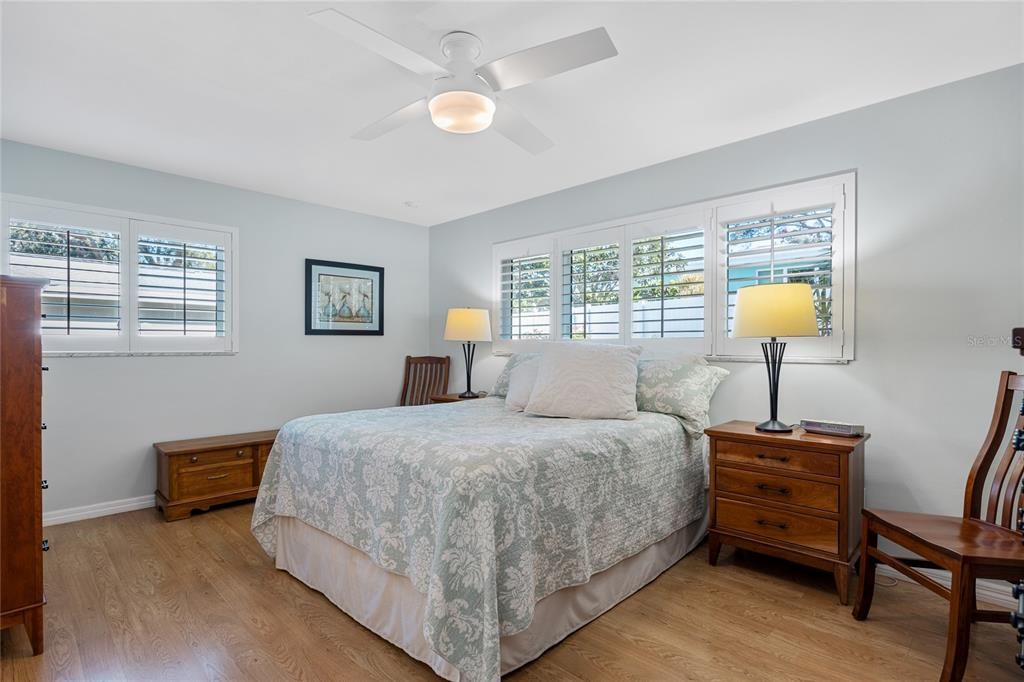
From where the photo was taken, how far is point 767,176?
2980mm

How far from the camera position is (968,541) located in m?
1.75

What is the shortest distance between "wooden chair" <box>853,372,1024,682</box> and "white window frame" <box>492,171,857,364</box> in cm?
77

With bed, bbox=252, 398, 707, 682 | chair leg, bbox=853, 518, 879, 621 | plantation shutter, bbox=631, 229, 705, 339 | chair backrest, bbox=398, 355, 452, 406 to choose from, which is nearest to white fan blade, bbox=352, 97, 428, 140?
bed, bbox=252, 398, 707, 682

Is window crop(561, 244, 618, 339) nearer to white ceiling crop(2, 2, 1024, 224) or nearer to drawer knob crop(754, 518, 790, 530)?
white ceiling crop(2, 2, 1024, 224)

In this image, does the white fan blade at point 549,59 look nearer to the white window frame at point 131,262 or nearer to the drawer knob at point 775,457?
the drawer knob at point 775,457

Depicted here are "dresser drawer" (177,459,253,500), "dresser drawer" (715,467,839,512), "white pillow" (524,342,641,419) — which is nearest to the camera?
"dresser drawer" (715,467,839,512)

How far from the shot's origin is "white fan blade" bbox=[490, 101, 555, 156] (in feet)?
7.21

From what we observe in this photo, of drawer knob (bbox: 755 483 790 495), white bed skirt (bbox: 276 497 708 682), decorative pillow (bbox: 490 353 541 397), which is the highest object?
decorative pillow (bbox: 490 353 541 397)

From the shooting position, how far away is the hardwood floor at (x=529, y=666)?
1.80m

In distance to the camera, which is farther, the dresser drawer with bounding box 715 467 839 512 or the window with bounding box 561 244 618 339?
the window with bounding box 561 244 618 339

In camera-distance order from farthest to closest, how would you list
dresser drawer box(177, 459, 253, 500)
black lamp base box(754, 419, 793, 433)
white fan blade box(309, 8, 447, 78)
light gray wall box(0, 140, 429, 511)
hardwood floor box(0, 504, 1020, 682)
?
dresser drawer box(177, 459, 253, 500) → light gray wall box(0, 140, 429, 511) → black lamp base box(754, 419, 793, 433) → hardwood floor box(0, 504, 1020, 682) → white fan blade box(309, 8, 447, 78)

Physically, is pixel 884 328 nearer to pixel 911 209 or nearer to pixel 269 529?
pixel 911 209

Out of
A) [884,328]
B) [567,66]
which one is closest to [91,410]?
[567,66]

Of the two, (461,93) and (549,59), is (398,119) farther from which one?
(549,59)
